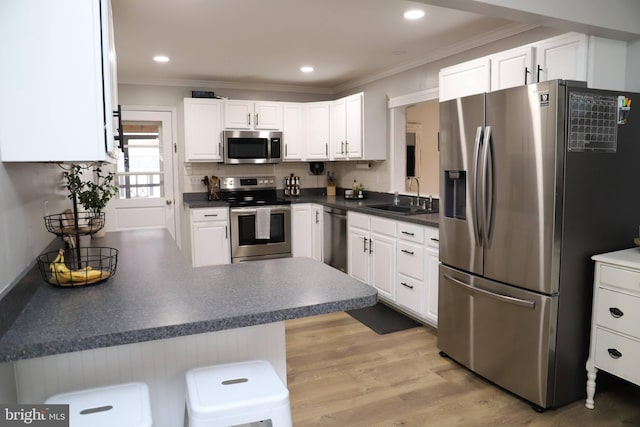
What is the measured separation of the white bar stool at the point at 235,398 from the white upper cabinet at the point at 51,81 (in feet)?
2.62

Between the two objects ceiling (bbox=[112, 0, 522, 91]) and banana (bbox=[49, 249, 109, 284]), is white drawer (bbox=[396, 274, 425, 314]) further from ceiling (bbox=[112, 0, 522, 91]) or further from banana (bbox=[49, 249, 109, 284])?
banana (bbox=[49, 249, 109, 284])

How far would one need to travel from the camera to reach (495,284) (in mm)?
2672

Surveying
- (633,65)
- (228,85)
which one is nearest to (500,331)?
(633,65)

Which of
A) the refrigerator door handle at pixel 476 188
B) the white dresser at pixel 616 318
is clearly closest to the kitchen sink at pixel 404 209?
the refrigerator door handle at pixel 476 188

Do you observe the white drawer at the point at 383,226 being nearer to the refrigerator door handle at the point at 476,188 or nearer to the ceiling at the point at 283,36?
the refrigerator door handle at the point at 476,188

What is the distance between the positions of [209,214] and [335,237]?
1440 millimetres

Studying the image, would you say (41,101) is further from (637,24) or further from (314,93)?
(314,93)

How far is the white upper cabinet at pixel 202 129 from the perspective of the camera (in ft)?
16.9

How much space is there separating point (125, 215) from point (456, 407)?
4.34m

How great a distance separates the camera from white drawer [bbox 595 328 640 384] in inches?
91.0

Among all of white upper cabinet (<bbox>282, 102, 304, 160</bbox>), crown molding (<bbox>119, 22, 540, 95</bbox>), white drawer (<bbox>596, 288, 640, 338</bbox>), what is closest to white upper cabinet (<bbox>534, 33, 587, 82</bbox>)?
crown molding (<bbox>119, 22, 540, 95</bbox>)

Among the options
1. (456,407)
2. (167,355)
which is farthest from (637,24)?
(167,355)

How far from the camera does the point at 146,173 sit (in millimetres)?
5438

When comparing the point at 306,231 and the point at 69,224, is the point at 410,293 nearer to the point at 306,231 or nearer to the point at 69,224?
the point at 306,231
